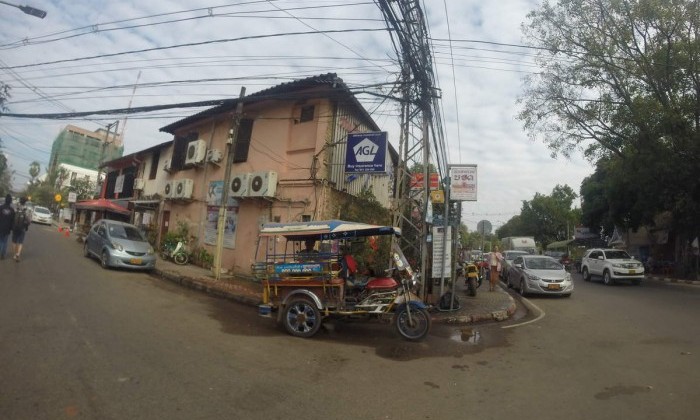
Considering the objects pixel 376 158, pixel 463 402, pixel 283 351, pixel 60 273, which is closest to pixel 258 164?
pixel 376 158

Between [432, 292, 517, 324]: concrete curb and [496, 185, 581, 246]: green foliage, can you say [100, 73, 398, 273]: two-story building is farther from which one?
[496, 185, 581, 246]: green foliage

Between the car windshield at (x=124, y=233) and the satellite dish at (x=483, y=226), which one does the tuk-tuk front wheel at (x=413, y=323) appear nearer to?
the satellite dish at (x=483, y=226)

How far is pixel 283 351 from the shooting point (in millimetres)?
6066

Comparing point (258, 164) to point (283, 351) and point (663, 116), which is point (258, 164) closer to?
point (283, 351)

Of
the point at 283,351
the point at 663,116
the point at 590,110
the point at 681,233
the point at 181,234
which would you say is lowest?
the point at 283,351

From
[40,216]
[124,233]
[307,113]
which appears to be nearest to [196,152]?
[124,233]

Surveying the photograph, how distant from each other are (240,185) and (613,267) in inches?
631

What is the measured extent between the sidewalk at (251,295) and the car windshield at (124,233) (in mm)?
1234

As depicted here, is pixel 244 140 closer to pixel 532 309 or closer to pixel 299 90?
pixel 299 90

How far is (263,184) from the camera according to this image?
13336mm

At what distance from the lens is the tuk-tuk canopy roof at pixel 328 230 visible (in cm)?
730

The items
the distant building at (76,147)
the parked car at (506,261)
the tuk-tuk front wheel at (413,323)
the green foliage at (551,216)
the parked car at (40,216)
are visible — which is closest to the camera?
the tuk-tuk front wheel at (413,323)

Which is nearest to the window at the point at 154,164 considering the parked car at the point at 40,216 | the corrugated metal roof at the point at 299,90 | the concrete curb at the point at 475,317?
the corrugated metal roof at the point at 299,90

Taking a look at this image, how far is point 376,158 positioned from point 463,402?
318 inches
